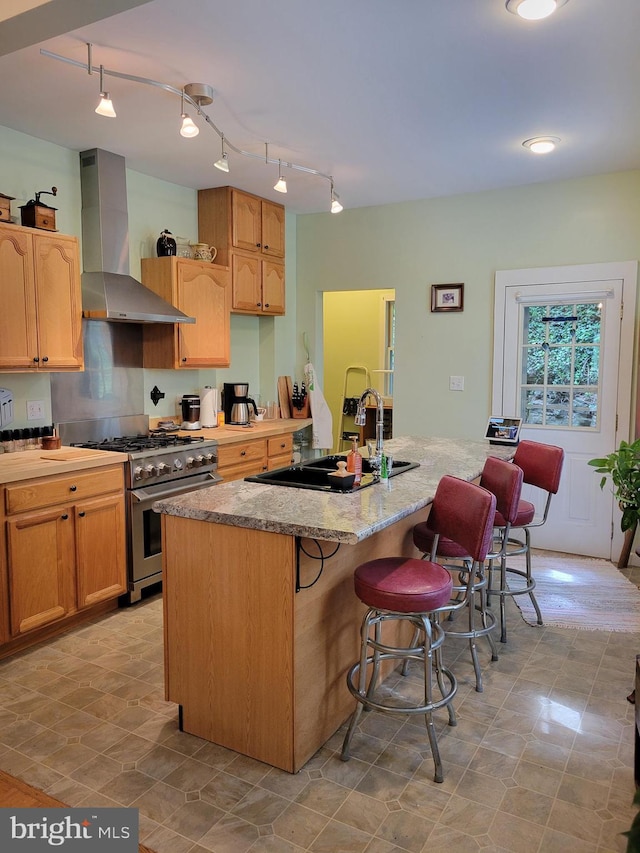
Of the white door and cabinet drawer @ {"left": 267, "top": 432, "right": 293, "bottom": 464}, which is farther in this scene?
cabinet drawer @ {"left": 267, "top": 432, "right": 293, "bottom": 464}

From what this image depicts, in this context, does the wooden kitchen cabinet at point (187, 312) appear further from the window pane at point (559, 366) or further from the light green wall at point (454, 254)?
the window pane at point (559, 366)

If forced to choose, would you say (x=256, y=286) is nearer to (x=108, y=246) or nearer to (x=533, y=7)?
(x=108, y=246)

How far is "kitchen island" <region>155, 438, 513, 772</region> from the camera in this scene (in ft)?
6.99

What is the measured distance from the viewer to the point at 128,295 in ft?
12.8

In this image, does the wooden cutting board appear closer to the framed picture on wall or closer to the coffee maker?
the coffee maker

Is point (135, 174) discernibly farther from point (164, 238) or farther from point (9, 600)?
point (9, 600)

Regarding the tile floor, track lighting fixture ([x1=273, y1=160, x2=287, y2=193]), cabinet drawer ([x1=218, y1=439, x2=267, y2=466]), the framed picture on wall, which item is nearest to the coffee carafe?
cabinet drawer ([x1=218, y1=439, x2=267, y2=466])

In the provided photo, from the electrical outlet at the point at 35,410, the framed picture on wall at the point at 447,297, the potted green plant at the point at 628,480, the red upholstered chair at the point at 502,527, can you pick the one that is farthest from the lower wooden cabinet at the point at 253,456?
the potted green plant at the point at 628,480

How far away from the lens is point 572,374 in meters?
4.64

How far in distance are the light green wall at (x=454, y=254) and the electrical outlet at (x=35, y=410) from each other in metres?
2.73

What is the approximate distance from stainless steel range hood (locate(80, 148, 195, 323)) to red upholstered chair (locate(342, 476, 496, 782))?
2359 millimetres

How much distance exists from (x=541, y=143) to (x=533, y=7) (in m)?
1.56

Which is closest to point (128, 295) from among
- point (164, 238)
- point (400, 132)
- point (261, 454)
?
point (164, 238)

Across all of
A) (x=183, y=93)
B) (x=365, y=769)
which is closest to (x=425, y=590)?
(x=365, y=769)
